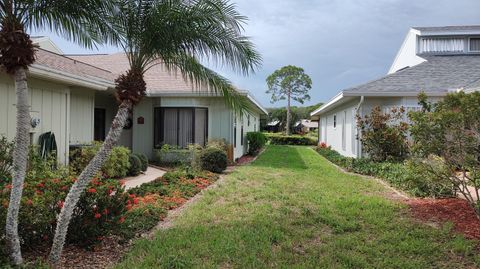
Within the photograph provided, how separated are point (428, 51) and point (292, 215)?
1502 cm

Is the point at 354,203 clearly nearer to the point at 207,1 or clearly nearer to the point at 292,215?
the point at 292,215

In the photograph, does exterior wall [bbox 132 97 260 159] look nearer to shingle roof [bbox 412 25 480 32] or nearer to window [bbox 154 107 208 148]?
window [bbox 154 107 208 148]

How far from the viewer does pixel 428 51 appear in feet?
58.9

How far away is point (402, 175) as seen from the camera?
389 inches

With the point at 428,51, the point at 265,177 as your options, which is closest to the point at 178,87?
the point at 265,177

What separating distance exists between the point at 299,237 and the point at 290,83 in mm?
48954

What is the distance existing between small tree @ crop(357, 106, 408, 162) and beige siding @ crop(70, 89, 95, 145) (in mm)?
9032

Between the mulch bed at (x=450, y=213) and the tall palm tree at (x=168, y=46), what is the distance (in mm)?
4092

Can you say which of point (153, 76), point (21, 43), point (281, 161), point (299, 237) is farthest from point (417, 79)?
point (21, 43)

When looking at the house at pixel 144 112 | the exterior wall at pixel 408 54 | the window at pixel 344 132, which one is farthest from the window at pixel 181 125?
the exterior wall at pixel 408 54

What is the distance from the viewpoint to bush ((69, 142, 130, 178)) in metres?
9.91

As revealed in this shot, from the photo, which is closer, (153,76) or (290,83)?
(153,76)

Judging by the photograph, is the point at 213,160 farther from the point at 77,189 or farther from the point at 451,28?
the point at 451,28

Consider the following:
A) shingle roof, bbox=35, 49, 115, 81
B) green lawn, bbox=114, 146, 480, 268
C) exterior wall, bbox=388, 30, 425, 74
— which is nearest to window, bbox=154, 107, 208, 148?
shingle roof, bbox=35, 49, 115, 81
